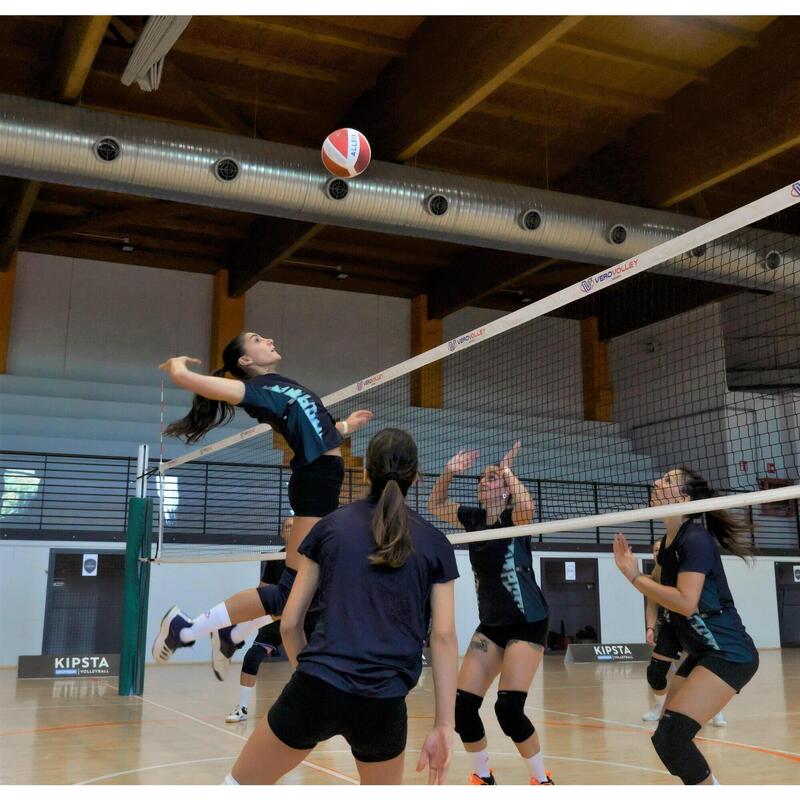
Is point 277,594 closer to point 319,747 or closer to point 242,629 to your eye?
point 242,629

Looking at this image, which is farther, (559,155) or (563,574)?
(563,574)

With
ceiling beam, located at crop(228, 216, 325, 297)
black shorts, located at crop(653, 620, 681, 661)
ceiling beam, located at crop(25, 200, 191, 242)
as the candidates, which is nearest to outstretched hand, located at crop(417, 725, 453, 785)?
black shorts, located at crop(653, 620, 681, 661)

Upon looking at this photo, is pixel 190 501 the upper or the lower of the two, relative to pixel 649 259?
lower

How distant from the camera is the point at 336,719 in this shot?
2361mm

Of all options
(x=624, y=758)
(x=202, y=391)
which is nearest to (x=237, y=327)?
(x=624, y=758)

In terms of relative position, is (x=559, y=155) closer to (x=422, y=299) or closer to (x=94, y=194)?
(x=422, y=299)

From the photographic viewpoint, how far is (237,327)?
1630 cm

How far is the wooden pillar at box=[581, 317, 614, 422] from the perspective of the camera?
18.0 m

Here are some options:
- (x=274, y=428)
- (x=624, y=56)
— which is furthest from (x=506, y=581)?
(x=624, y=56)

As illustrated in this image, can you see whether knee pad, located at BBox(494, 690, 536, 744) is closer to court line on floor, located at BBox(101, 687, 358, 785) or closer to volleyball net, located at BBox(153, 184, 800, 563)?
court line on floor, located at BBox(101, 687, 358, 785)

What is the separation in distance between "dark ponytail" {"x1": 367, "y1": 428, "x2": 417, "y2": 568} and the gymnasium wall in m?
8.25

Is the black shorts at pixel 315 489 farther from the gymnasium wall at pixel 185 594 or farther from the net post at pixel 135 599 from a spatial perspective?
the gymnasium wall at pixel 185 594

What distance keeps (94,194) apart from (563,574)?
10.1 meters

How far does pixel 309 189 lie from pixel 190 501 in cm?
774
